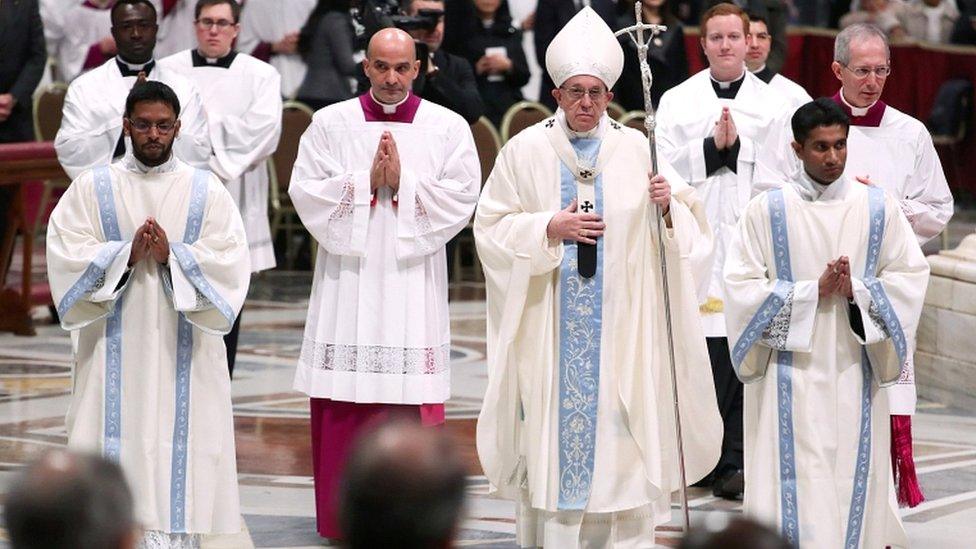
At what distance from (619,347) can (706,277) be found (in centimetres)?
51

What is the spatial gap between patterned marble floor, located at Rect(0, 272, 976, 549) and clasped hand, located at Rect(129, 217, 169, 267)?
118 cm

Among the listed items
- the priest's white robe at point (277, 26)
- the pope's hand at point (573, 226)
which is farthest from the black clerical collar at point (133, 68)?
the priest's white robe at point (277, 26)

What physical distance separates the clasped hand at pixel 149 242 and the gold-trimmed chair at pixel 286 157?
6972 mm

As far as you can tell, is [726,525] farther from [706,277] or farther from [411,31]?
[411,31]

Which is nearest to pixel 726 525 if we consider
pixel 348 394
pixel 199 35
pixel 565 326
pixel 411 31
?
pixel 565 326

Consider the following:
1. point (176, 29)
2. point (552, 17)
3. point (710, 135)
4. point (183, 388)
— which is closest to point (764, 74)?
point (710, 135)

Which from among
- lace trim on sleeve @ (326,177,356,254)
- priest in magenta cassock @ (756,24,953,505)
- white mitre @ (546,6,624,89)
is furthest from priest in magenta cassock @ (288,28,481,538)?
priest in magenta cassock @ (756,24,953,505)

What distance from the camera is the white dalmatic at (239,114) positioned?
9477 millimetres

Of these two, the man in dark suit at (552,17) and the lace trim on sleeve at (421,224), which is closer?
the lace trim on sleeve at (421,224)

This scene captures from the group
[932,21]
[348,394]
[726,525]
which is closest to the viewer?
[726,525]

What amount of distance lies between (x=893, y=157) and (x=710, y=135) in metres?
1.05

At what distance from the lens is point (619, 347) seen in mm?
6844

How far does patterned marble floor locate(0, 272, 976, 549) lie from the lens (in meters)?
7.46

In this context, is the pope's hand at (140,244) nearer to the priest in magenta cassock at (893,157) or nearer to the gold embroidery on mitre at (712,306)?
the priest in magenta cassock at (893,157)
